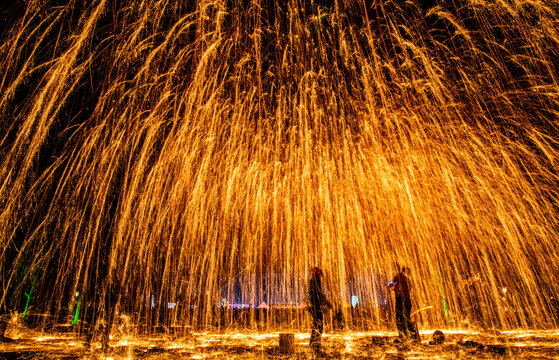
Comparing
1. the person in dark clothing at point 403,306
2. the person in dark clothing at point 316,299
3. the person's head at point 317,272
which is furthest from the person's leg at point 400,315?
the person's head at point 317,272

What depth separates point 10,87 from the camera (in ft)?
22.4

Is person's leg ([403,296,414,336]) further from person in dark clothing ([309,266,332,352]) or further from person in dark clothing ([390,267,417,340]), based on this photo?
person in dark clothing ([309,266,332,352])

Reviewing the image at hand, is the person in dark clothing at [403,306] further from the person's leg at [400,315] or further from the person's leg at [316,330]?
the person's leg at [316,330]

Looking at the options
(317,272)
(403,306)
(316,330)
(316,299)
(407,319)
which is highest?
(317,272)

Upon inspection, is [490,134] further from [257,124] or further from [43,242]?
[43,242]

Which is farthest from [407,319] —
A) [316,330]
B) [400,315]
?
[316,330]

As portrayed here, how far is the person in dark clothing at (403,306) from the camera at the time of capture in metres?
8.07

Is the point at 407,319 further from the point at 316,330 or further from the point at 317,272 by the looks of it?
the point at 317,272

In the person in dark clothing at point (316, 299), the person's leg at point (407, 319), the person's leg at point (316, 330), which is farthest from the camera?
the person's leg at point (407, 319)

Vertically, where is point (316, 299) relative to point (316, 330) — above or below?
above

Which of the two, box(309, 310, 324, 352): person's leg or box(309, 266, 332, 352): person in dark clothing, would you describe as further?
box(309, 266, 332, 352): person in dark clothing

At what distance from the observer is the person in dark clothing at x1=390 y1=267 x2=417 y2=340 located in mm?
8070

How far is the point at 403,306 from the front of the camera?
8148 mm

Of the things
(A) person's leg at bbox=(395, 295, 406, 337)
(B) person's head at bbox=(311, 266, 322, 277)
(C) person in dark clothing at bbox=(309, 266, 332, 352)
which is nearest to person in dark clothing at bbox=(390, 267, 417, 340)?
(A) person's leg at bbox=(395, 295, 406, 337)
